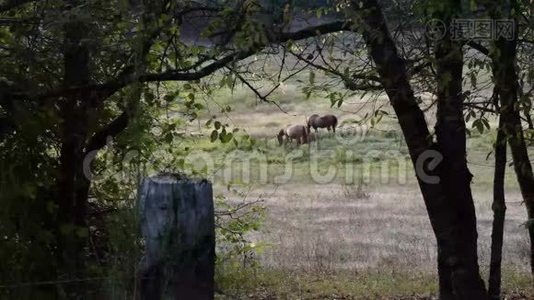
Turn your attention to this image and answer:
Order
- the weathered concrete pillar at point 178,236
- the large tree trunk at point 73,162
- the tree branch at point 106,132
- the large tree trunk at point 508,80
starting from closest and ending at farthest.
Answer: the weathered concrete pillar at point 178,236 → the large tree trunk at point 508,80 → the large tree trunk at point 73,162 → the tree branch at point 106,132

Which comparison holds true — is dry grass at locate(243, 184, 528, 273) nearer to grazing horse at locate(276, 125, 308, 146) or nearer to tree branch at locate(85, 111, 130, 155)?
tree branch at locate(85, 111, 130, 155)

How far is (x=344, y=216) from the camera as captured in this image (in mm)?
15164

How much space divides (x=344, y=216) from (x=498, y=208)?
9.24 metres

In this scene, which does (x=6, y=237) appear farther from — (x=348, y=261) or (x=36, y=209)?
(x=348, y=261)

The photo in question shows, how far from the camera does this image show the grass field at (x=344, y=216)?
887 centimetres

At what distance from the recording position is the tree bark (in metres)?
5.77

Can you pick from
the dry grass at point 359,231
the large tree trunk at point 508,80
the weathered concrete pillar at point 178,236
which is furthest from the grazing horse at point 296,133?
the weathered concrete pillar at point 178,236

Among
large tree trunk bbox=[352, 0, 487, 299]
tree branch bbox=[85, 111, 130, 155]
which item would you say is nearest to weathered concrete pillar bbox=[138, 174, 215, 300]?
large tree trunk bbox=[352, 0, 487, 299]

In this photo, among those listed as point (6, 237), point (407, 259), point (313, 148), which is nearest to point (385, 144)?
point (313, 148)

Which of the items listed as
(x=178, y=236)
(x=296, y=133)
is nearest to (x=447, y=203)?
(x=178, y=236)

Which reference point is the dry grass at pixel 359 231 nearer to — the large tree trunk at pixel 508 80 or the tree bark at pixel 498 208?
the tree bark at pixel 498 208

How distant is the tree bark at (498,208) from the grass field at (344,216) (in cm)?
46

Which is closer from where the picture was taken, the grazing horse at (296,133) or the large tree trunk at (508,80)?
the large tree trunk at (508,80)

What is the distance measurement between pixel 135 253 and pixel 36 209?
1.85 metres
